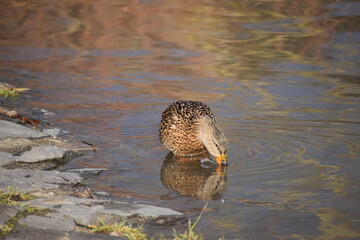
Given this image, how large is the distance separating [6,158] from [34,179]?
2.44 ft

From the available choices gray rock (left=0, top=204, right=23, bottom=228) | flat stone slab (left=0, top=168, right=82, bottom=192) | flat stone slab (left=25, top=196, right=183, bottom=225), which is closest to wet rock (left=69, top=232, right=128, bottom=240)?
flat stone slab (left=25, top=196, right=183, bottom=225)

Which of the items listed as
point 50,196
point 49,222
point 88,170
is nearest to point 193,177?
point 88,170

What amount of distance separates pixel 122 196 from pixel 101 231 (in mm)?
1182

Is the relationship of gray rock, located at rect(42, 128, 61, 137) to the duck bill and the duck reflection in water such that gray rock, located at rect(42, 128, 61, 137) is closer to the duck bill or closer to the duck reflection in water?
the duck reflection in water

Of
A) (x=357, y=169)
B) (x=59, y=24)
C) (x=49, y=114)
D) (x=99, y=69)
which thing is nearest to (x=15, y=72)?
(x=99, y=69)

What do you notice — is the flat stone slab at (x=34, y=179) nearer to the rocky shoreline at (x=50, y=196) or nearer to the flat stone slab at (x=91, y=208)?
Answer: the rocky shoreline at (x=50, y=196)

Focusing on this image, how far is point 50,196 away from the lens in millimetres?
5422

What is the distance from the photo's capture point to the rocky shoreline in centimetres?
455

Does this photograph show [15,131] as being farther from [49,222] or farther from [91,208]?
[49,222]

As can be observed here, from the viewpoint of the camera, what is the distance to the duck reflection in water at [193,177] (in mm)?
6203

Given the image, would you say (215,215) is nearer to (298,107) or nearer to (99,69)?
(298,107)

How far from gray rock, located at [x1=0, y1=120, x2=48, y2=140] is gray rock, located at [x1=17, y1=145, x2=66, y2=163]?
421mm

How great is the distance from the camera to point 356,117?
28.3ft

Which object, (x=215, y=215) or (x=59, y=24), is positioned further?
(x=59, y=24)
